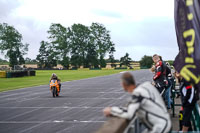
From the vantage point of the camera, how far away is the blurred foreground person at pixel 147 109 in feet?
11.7

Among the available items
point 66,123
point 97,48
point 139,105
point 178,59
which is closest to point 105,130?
point 139,105

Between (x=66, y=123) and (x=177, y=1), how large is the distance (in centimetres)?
614

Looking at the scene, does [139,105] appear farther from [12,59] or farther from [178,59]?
[12,59]

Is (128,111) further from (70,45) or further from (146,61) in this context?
(146,61)

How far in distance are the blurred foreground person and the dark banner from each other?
113cm

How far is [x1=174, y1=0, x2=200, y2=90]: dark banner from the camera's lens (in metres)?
4.55

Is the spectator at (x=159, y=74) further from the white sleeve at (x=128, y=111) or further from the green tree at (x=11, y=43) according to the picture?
the green tree at (x=11, y=43)

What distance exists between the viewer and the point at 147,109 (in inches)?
142

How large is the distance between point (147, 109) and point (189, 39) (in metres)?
1.60

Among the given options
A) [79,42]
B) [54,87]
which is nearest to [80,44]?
[79,42]

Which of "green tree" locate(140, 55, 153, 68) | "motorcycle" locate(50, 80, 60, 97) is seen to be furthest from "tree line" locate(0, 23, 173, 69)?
"motorcycle" locate(50, 80, 60, 97)

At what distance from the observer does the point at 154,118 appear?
11.9 ft

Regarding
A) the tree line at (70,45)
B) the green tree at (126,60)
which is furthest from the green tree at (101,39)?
the green tree at (126,60)

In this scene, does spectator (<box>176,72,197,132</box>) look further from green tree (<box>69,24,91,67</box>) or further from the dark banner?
green tree (<box>69,24,91,67</box>)
